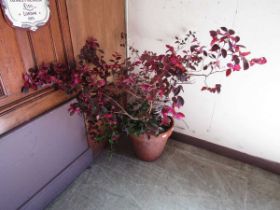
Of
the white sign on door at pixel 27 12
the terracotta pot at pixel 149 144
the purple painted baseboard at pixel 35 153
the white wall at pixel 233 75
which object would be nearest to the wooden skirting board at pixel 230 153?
the white wall at pixel 233 75

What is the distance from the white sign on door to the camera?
91cm

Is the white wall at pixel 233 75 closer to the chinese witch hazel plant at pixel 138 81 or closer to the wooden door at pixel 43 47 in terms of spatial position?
the chinese witch hazel plant at pixel 138 81

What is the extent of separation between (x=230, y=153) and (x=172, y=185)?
63 cm

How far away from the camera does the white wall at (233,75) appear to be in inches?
52.1

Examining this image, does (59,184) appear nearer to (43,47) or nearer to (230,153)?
(43,47)

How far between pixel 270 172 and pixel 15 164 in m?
1.87

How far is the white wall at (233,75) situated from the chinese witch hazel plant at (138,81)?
104 millimetres

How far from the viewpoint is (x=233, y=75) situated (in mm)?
1519

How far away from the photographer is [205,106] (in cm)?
174

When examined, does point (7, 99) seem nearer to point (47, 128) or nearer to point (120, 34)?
point (47, 128)

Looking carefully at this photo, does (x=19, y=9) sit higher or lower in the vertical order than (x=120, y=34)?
→ higher

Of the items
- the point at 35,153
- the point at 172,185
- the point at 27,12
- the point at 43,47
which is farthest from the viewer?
the point at 172,185

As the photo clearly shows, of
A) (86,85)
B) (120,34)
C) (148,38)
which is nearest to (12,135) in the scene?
(86,85)

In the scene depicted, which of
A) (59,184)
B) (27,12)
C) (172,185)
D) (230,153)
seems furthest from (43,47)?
(230,153)
